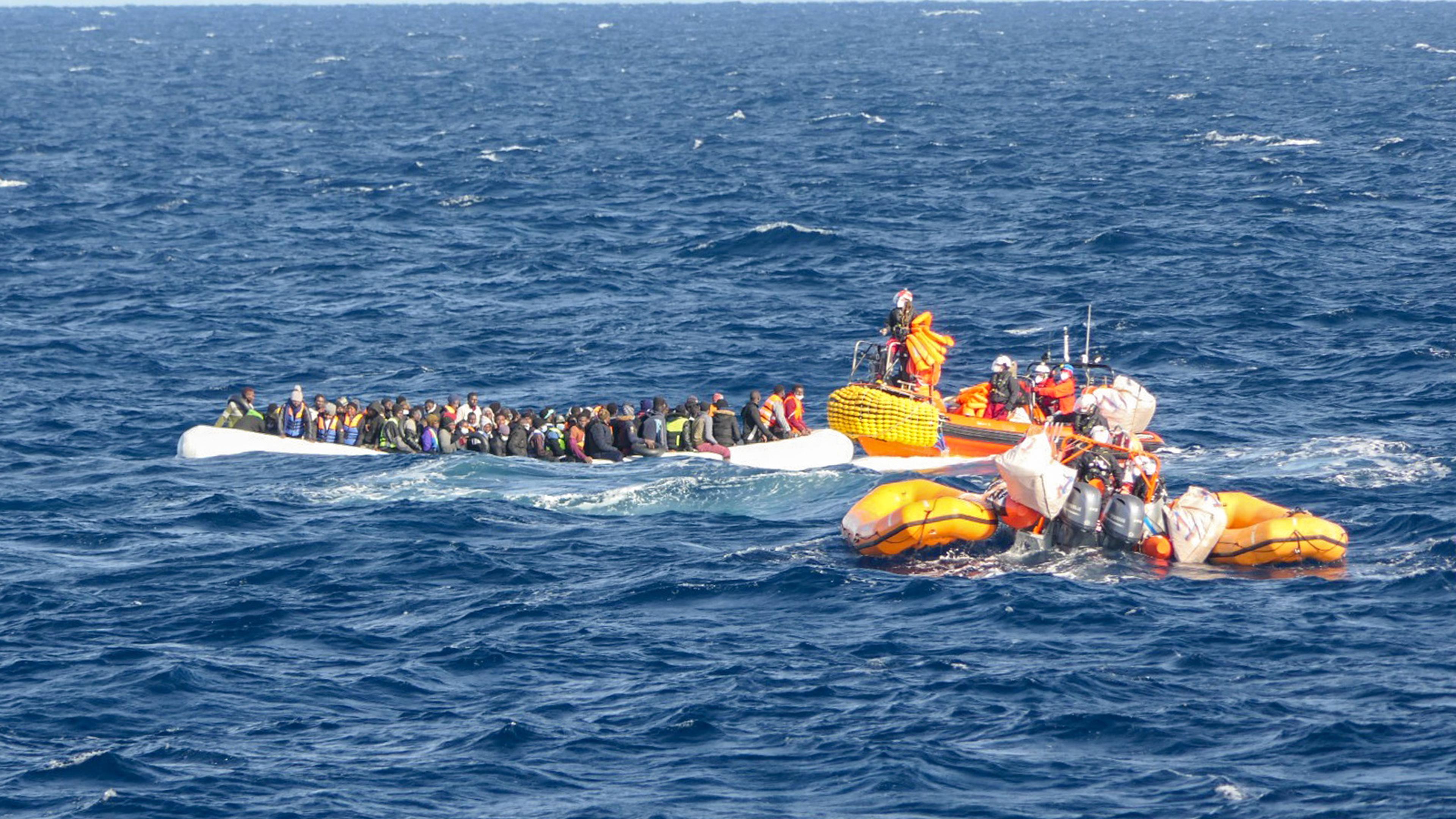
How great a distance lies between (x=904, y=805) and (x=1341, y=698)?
5971mm

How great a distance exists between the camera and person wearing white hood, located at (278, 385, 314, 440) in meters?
37.5

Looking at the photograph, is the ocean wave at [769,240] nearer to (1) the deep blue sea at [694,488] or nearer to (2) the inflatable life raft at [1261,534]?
(1) the deep blue sea at [694,488]

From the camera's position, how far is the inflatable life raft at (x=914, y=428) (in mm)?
36219

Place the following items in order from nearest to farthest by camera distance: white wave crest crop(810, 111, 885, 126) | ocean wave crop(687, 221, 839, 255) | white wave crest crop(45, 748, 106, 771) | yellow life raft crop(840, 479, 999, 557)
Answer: white wave crest crop(45, 748, 106, 771), yellow life raft crop(840, 479, 999, 557), ocean wave crop(687, 221, 839, 255), white wave crest crop(810, 111, 885, 126)

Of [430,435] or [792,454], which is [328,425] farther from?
[792,454]

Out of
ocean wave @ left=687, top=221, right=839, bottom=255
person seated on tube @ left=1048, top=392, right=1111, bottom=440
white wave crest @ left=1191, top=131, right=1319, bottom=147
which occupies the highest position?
white wave crest @ left=1191, top=131, right=1319, bottom=147

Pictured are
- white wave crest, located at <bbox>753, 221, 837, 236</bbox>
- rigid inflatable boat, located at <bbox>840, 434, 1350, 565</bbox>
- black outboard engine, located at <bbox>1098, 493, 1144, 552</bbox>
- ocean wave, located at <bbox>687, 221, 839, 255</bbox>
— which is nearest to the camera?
rigid inflatable boat, located at <bbox>840, 434, 1350, 565</bbox>

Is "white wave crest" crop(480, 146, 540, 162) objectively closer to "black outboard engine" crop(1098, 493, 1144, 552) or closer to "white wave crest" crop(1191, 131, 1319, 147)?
"white wave crest" crop(1191, 131, 1319, 147)

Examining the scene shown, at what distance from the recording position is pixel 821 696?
23.6 metres

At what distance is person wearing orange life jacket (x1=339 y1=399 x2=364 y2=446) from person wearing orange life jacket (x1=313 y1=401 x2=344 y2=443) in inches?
1.9

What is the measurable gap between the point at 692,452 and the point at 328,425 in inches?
278

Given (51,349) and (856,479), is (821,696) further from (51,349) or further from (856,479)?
(51,349)

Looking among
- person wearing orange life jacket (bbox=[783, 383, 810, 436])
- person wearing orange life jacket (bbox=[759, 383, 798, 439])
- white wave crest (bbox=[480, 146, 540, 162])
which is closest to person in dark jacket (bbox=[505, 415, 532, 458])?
person wearing orange life jacket (bbox=[759, 383, 798, 439])

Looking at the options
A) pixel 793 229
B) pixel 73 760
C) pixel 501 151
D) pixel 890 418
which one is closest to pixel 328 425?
pixel 890 418
